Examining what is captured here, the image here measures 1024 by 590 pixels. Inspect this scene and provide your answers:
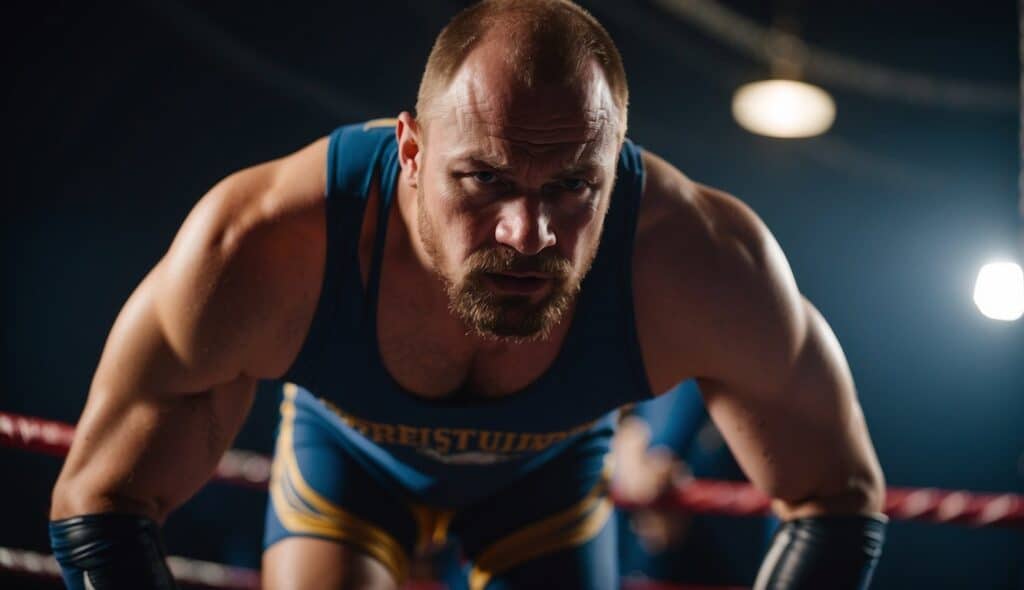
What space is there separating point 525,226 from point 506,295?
101mm

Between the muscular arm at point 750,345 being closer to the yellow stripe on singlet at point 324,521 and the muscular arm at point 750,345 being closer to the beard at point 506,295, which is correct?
the beard at point 506,295

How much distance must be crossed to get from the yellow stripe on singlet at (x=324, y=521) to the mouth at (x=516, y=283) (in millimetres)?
516

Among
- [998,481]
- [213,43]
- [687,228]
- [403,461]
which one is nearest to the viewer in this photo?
[687,228]

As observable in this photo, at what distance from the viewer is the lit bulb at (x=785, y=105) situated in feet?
11.2

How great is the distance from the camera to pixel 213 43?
4684 mm

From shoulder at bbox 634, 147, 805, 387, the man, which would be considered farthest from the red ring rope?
shoulder at bbox 634, 147, 805, 387

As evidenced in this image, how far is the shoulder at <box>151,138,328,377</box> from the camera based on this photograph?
130cm

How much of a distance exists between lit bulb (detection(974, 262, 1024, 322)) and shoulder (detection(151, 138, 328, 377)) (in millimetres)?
2388

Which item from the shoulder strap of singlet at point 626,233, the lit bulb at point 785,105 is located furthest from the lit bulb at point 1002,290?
the shoulder strap of singlet at point 626,233

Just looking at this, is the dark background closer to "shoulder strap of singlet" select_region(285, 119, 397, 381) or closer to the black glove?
"shoulder strap of singlet" select_region(285, 119, 397, 381)

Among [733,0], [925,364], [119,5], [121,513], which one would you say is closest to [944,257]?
[925,364]

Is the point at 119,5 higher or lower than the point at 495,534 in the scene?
higher

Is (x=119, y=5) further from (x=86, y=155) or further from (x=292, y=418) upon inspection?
(x=292, y=418)

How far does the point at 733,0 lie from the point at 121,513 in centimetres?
420
